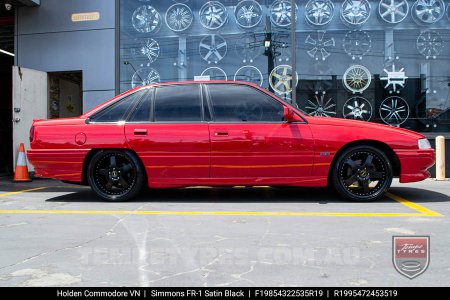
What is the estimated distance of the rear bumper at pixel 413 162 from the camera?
5.51 meters

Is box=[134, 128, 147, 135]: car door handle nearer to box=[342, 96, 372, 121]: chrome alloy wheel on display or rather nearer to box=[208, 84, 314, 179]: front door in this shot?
box=[208, 84, 314, 179]: front door

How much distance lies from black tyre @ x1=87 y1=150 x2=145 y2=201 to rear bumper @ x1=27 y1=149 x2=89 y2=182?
155mm

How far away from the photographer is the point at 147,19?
34.4 feet

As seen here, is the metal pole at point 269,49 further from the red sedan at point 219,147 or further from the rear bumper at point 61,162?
the rear bumper at point 61,162

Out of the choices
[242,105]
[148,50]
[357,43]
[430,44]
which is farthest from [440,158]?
[148,50]

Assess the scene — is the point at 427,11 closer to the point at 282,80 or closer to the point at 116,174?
the point at 282,80

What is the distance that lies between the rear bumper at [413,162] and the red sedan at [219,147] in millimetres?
13

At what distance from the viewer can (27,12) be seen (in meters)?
10.5

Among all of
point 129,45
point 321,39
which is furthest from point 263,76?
point 129,45

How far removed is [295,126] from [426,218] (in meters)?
1.86

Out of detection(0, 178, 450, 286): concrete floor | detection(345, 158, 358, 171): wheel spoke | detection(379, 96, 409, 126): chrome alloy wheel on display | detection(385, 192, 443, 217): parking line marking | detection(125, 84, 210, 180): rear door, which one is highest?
detection(379, 96, 409, 126): chrome alloy wheel on display

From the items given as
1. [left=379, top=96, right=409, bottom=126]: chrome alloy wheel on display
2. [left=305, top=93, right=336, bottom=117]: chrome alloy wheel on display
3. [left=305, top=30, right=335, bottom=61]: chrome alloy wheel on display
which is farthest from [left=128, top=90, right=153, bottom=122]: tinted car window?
[left=379, top=96, right=409, bottom=126]: chrome alloy wheel on display

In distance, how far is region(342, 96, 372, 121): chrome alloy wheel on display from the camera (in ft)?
32.2
